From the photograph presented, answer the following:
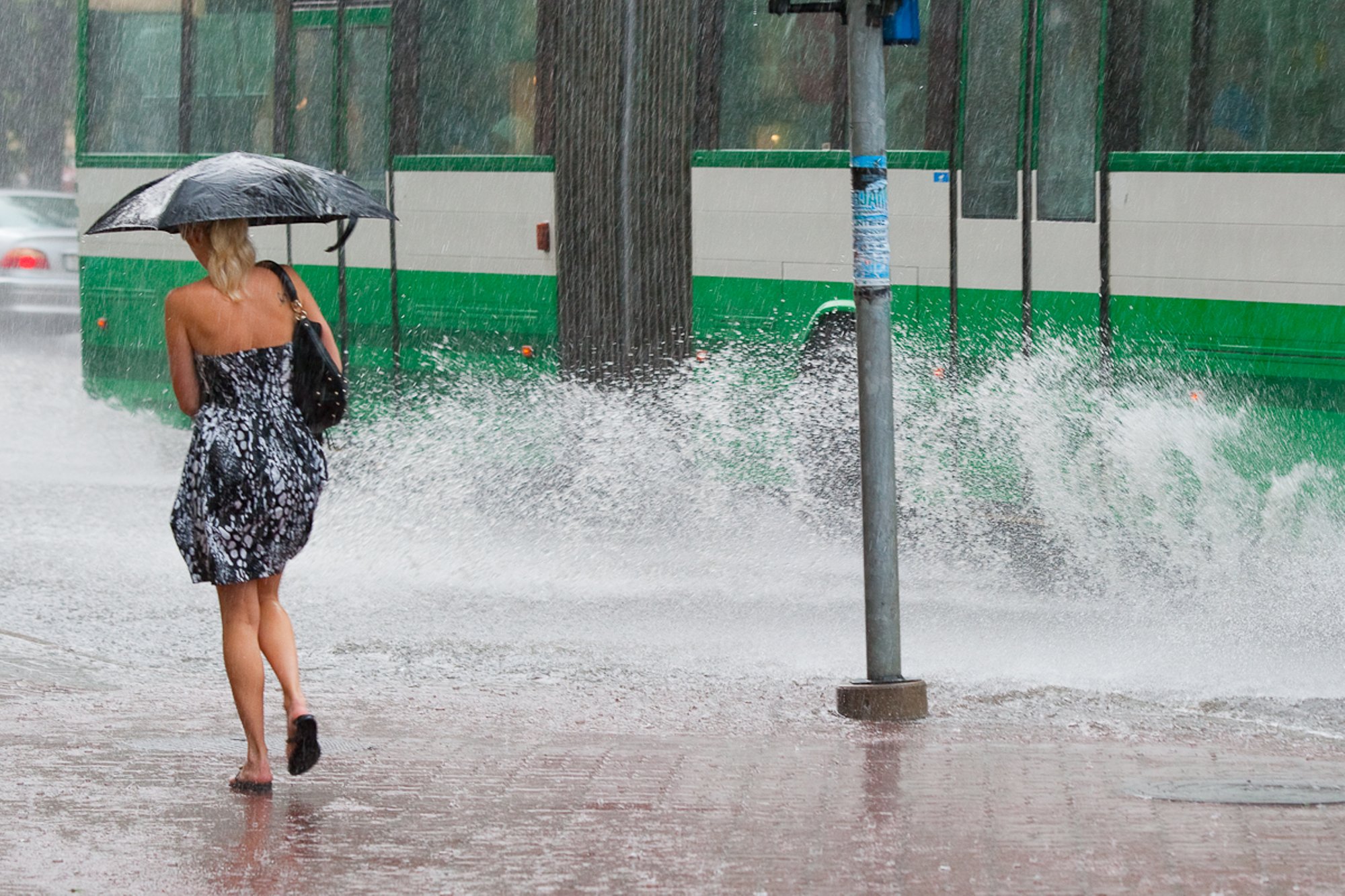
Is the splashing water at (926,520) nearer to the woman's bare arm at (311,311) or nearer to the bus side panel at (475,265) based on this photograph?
the bus side panel at (475,265)

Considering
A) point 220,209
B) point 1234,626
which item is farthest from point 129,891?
point 1234,626

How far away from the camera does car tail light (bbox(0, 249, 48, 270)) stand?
20828mm

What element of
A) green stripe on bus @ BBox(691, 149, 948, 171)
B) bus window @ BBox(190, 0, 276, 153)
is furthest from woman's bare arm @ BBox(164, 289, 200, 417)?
bus window @ BBox(190, 0, 276, 153)

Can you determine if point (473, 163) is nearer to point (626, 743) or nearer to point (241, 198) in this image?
point (626, 743)

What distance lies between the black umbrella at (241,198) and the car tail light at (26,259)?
51.5 feet

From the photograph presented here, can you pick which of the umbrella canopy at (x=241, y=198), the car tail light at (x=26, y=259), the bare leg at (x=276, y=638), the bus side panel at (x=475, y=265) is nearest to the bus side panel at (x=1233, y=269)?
the bus side panel at (x=475, y=265)

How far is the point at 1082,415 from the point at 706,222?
2.67m

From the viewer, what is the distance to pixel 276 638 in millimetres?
5816

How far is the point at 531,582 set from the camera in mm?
9984

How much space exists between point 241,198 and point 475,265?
677cm

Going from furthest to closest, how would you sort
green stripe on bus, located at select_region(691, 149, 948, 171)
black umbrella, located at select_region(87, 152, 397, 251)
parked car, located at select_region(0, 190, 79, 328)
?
parked car, located at select_region(0, 190, 79, 328) < green stripe on bus, located at select_region(691, 149, 948, 171) < black umbrella, located at select_region(87, 152, 397, 251)

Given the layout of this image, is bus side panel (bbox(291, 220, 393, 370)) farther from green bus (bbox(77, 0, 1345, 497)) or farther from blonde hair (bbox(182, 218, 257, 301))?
blonde hair (bbox(182, 218, 257, 301))

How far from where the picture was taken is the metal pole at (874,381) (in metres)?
6.76

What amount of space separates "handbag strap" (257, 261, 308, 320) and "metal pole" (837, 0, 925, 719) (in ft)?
6.55
